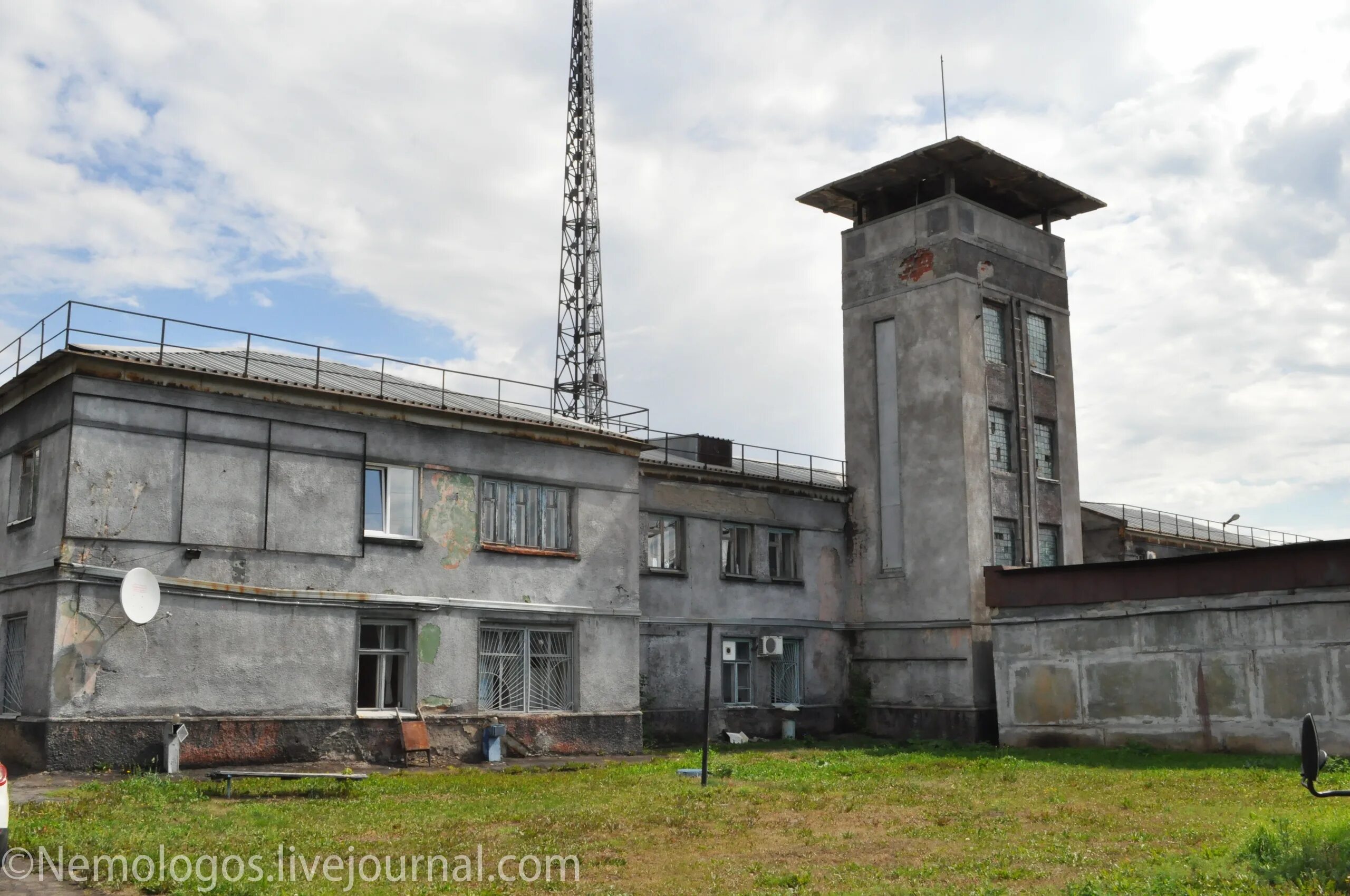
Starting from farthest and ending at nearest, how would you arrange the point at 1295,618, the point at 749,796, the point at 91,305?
the point at 1295,618, the point at 91,305, the point at 749,796

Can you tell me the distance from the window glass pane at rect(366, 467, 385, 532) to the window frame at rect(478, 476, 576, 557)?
1939 millimetres

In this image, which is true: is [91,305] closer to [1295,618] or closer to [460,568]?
[460,568]

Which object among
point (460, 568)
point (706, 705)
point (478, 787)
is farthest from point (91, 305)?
point (706, 705)

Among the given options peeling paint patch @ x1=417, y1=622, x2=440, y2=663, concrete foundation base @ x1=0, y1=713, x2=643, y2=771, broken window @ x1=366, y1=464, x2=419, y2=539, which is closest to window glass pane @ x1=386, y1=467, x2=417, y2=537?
broken window @ x1=366, y1=464, x2=419, y2=539

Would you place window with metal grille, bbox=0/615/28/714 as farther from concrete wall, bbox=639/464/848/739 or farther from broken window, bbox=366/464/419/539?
concrete wall, bbox=639/464/848/739

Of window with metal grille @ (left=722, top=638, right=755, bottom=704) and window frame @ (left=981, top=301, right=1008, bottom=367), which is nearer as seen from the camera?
window with metal grille @ (left=722, top=638, right=755, bottom=704)

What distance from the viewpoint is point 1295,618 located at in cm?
2109

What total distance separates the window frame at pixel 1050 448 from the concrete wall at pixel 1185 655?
4.81m

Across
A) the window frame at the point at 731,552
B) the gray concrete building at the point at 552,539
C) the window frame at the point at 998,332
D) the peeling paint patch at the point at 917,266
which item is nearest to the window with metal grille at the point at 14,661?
the gray concrete building at the point at 552,539

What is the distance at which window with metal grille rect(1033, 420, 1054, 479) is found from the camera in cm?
2988

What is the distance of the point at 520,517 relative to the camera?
23125 millimetres

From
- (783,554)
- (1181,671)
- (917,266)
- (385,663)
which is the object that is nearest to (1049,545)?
(783,554)

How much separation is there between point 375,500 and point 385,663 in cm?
293

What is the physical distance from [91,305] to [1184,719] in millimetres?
20935
